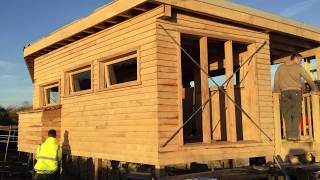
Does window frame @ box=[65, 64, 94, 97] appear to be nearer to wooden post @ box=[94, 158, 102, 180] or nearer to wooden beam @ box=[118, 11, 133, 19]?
wooden post @ box=[94, 158, 102, 180]

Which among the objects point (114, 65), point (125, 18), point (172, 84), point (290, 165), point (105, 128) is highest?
point (125, 18)

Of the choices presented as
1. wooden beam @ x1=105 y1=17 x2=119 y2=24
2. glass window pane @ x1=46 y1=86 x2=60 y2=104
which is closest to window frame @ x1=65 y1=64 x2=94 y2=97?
glass window pane @ x1=46 y1=86 x2=60 y2=104

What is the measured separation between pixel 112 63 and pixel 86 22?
4.16 ft

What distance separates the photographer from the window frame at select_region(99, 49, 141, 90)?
9320mm

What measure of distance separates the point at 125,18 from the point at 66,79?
4000 millimetres

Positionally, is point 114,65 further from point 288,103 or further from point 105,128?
point 288,103

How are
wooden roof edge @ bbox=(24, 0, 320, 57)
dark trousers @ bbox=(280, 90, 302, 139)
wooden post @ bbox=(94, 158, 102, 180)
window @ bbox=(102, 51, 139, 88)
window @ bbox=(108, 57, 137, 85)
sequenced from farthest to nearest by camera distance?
wooden post @ bbox=(94, 158, 102, 180), window @ bbox=(108, 57, 137, 85), window @ bbox=(102, 51, 139, 88), dark trousers @ bbox=(280, 90, 302, 139), wooden roof edge @ bbox=(24, 0, 320, 57)

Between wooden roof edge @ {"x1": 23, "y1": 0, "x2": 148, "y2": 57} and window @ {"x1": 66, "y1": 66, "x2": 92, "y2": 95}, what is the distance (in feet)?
3.58

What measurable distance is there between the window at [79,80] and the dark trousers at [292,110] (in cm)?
525

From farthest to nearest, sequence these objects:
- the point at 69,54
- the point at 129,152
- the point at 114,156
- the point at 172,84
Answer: the point at 69,54 < the point at 114,156 < the point at 129,152 < the point at 172,84

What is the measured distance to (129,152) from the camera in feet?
31.1

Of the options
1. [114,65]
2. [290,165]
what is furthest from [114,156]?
[290,165]

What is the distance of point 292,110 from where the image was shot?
31.6 feet

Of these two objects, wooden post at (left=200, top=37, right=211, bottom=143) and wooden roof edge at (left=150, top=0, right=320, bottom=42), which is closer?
wooden roof edge at (left=150, top=0, right=320, bottom=42)
